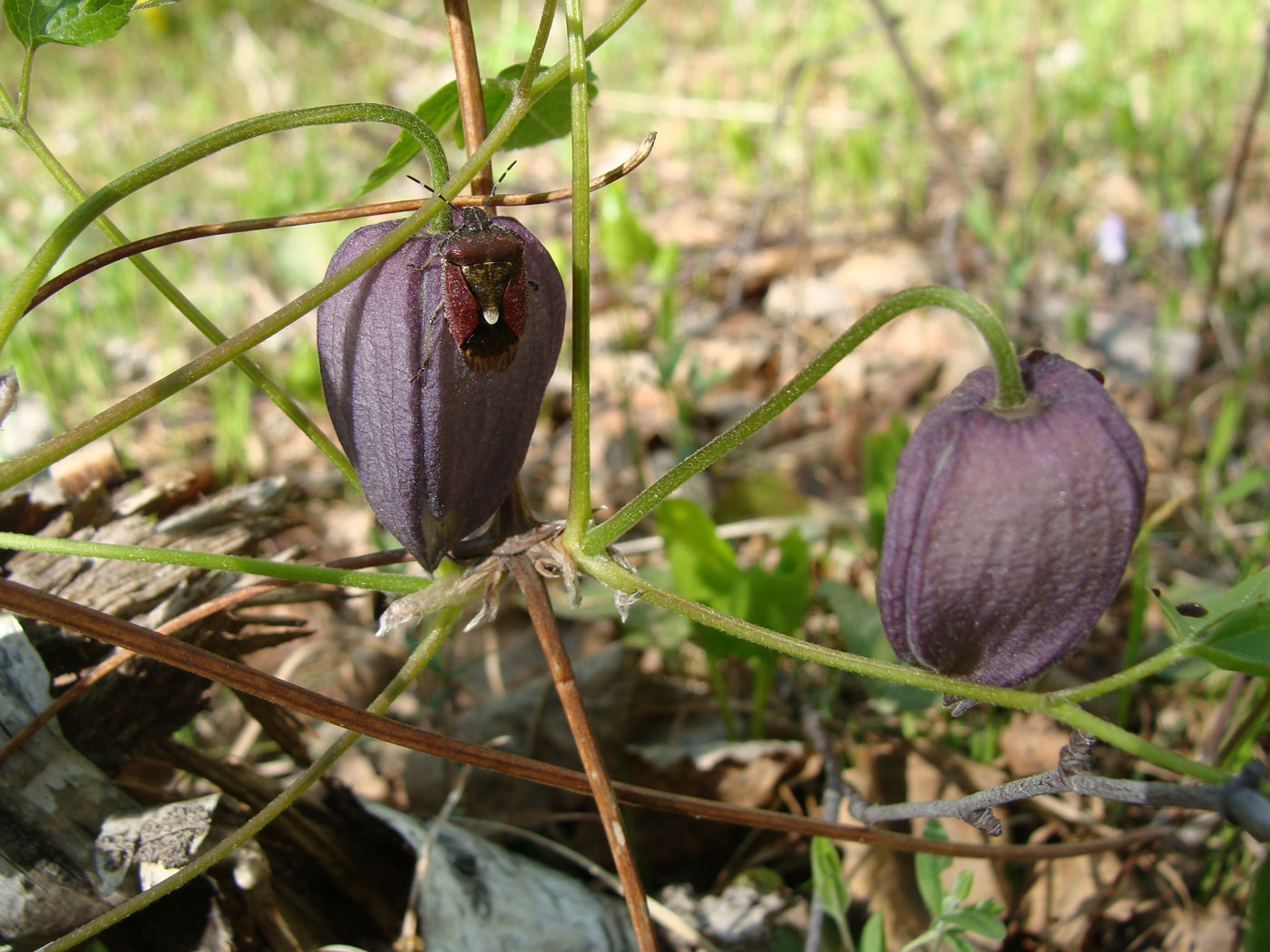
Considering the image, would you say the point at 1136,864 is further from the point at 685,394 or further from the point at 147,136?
the point at 147,136

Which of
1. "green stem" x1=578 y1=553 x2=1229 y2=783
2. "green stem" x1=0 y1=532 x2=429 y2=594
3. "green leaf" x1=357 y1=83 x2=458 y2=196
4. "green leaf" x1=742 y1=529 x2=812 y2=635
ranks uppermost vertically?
"green leaf" x1=357 y1=83 x2=458 y2=196

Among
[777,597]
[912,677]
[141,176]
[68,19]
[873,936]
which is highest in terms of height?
[68,19]

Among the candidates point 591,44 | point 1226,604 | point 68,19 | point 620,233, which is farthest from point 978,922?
point 620,233

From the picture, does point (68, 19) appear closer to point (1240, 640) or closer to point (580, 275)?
point (580, 275)

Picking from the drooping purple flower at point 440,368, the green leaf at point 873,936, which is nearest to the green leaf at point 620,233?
the drooping purple flower at point 440,368

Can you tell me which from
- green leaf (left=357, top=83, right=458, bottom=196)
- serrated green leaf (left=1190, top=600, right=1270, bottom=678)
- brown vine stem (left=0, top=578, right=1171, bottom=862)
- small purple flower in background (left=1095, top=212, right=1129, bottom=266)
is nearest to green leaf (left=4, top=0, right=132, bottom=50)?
green leaf (left=357, top=83, right=458, bottom=196)

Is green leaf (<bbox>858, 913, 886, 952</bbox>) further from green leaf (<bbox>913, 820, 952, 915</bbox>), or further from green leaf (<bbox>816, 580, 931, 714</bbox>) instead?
green leaf (<bbox>816, 580, 931, 714</bbox>)

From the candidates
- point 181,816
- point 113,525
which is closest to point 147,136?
point 113,525
